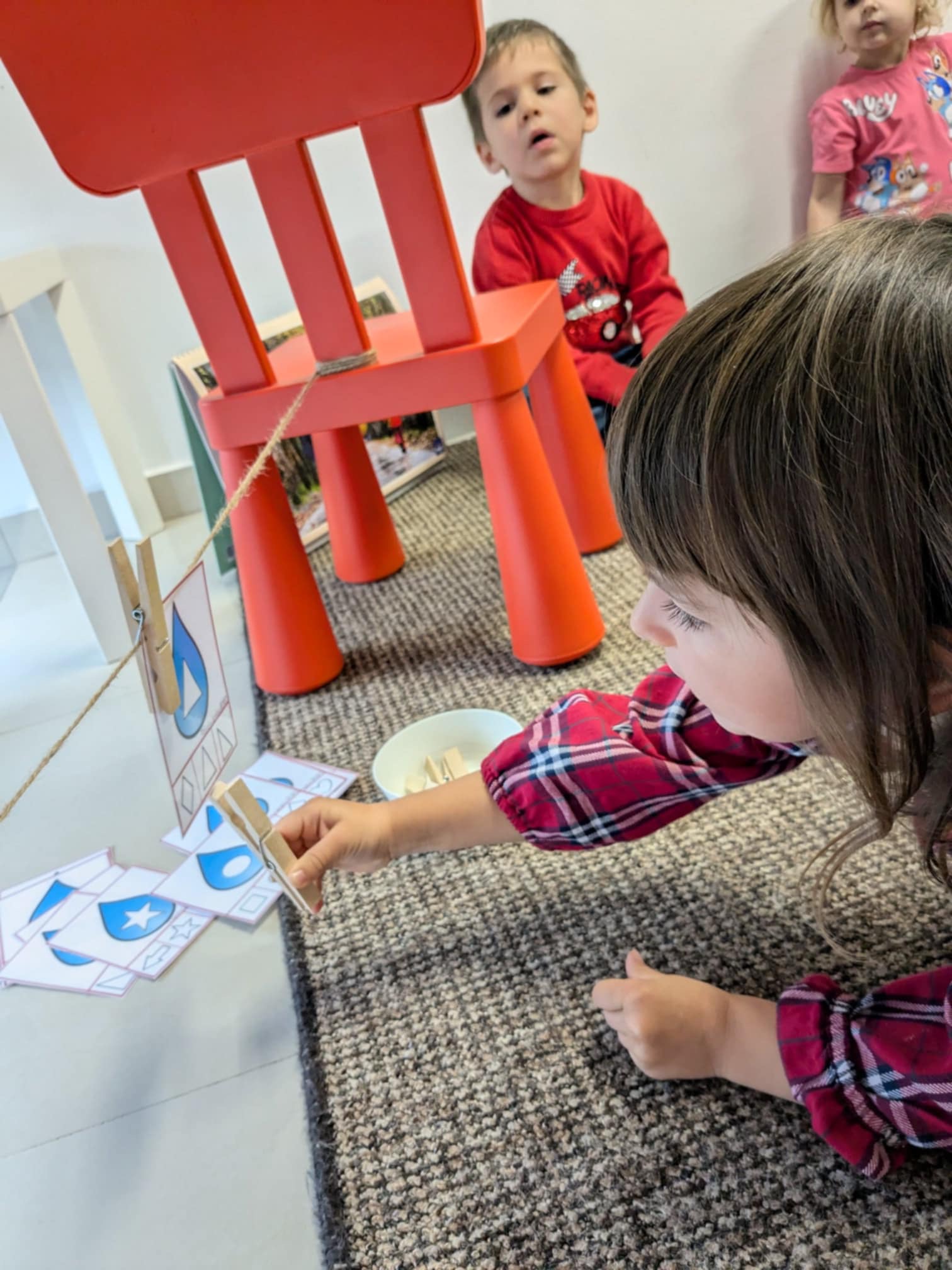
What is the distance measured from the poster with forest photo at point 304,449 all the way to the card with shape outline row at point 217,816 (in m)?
0.46

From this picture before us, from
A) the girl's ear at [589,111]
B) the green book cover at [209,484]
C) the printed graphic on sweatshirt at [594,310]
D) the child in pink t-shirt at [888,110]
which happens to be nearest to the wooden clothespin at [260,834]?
the green book cover at [209,484]

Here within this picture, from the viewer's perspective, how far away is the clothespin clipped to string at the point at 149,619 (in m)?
0.35

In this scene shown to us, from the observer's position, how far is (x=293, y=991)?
0.59m

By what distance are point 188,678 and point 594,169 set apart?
1.28 meters

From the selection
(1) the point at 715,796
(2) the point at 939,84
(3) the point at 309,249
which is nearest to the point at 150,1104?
(1) the point at 715,796

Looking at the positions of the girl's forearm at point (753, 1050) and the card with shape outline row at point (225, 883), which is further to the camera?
the card with shape outline row at point (225, 883)

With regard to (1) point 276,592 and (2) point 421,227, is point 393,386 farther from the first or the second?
(1) point 276,592

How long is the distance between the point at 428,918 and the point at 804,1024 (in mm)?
251

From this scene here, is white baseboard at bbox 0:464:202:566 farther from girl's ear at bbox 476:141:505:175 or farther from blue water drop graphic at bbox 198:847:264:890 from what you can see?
blue water drop graphic at bbox 198:847:264:890

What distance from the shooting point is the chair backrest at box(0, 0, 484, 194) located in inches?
25.5

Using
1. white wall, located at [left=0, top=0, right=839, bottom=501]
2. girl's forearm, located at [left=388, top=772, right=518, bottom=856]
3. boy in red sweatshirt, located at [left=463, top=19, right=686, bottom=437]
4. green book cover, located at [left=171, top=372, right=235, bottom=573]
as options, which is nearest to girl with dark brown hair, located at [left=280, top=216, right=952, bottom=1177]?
girl's forearm, located at [left=388, top=772, right=518, bottom=856]

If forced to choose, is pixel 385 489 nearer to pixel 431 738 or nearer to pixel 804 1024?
pixel 431 738

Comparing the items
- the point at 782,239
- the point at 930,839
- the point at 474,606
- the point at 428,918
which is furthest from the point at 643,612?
the point at 782,239

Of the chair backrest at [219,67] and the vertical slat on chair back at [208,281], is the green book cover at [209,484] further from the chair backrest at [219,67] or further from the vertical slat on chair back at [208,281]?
the chair backrest at [219,67]
